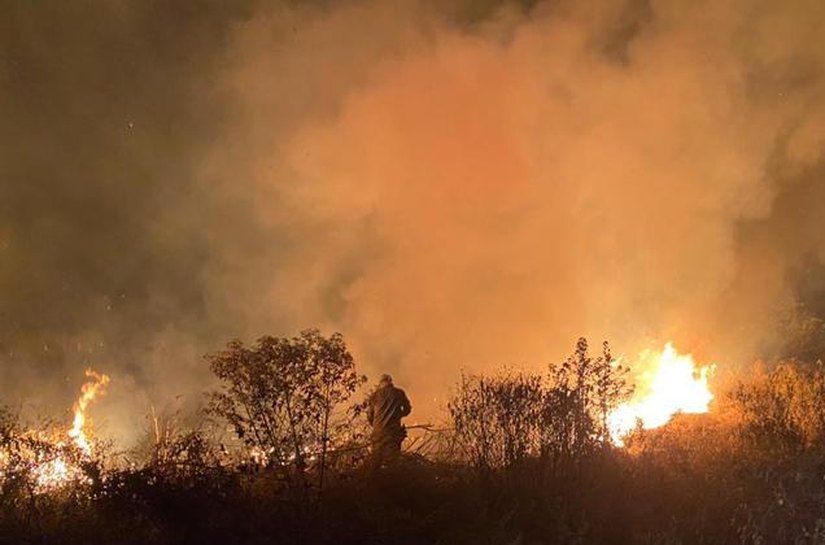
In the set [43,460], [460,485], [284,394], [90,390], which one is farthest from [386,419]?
[90,390]

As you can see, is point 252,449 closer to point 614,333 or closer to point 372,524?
point 372,524

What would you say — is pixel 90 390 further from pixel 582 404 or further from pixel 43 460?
pixel 582 404

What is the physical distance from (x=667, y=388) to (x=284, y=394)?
9.70 meters

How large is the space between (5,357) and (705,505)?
805 inches

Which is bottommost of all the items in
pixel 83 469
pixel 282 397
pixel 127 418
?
pixel 83 469

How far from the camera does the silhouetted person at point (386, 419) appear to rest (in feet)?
30.0

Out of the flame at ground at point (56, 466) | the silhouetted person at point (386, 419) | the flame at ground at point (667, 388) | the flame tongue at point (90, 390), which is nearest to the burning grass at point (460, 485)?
the flame at ground at point (56, 466)

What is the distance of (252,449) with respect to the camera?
8125 mm

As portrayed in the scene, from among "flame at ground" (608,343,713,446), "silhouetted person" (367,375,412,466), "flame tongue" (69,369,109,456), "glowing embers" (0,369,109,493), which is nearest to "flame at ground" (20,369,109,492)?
"glowing embers" (0,369,109,493)

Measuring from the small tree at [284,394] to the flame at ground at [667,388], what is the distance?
695 centimetres

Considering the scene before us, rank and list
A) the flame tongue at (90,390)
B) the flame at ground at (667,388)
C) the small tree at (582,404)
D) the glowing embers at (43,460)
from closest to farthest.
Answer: the glowing embers at (43,460), the small tree at (582,404), the flame at ground at (667,388), the flame tongue at (90,390)

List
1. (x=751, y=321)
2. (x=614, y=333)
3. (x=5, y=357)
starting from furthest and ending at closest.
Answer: (x=5, y=357), (x=751, y=321), (x=614, y=333)

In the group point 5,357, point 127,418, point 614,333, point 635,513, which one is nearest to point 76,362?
point 5,357

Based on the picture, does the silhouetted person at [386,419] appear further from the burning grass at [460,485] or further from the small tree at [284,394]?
the small tree at [284,394]
